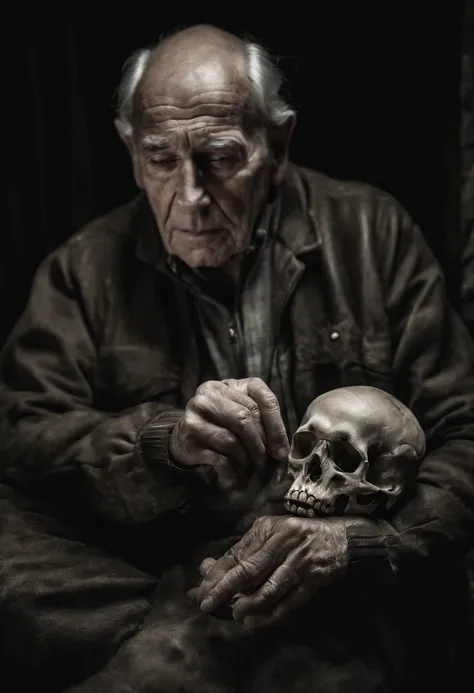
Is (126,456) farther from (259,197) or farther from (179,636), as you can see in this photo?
(259,197)

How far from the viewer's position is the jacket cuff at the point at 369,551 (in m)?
2.27

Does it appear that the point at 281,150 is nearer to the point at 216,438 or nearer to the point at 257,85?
the point at 257,85

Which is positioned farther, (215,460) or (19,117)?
(19,117)

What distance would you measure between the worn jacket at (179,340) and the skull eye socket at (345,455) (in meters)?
0.21

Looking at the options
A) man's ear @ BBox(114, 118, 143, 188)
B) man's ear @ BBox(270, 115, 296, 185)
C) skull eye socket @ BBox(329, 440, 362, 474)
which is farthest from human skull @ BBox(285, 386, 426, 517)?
man's ear @ BBox(114, 118, 143, 188)

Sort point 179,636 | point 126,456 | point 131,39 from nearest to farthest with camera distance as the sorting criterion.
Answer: point 179,636
point 126,456
point 131,39

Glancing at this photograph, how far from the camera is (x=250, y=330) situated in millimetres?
2691

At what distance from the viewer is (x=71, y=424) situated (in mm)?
2570

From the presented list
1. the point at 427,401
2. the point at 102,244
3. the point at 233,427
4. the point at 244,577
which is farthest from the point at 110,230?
the point at 244,577

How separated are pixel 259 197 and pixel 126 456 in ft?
1.94

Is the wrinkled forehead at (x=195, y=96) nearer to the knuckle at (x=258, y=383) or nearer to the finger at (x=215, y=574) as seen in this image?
the knuckle at (x=258, y=383)

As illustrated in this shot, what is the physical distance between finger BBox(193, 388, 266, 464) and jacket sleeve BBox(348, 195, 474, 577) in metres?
0.23

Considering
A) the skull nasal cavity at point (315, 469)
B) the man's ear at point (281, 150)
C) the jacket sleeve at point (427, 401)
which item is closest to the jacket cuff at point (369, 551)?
the jacket sleeve at point (427, 401)

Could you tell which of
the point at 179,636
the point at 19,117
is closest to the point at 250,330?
the point at 179,636
